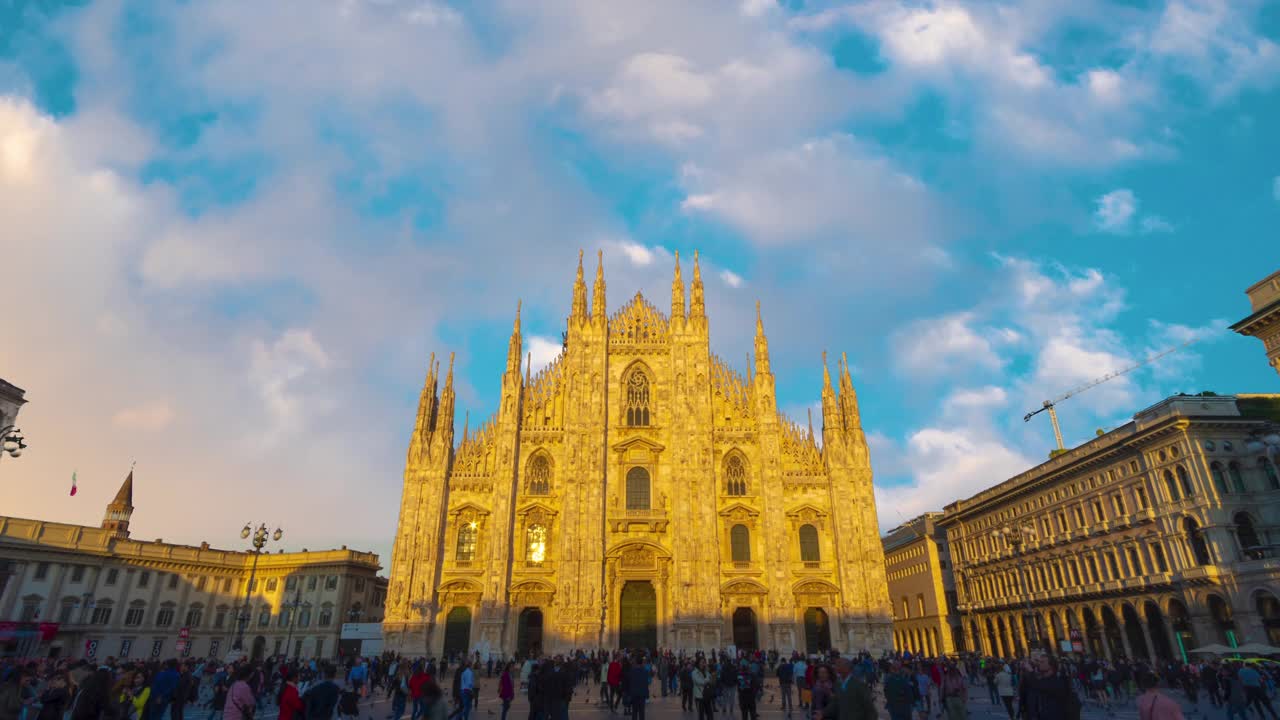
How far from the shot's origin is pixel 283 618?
57.3m

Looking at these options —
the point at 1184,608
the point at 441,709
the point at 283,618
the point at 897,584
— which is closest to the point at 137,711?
the point at 441,709

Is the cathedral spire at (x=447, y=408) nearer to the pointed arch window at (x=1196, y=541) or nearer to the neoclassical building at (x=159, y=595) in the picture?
the neoclassical building at (x=159, y=595)

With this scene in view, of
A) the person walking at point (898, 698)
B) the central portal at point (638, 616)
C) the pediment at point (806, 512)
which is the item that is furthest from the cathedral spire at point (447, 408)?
the person walking at point (898, 698)

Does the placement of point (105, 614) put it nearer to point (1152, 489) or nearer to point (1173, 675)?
point (1173, 675)

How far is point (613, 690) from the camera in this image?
1969cm

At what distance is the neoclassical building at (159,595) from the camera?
150ft

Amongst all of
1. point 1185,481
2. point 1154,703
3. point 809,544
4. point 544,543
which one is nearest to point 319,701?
point 1154,703

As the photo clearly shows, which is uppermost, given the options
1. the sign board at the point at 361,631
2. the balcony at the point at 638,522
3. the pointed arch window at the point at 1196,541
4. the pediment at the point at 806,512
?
the pediment at the point at 806,512

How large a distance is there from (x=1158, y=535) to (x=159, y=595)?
67.7m

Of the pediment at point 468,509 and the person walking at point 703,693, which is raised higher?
the pediment at point 468,509

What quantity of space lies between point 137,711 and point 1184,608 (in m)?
43.8

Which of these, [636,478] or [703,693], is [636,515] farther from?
[703,693]

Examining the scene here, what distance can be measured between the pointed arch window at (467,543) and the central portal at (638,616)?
30.0ft

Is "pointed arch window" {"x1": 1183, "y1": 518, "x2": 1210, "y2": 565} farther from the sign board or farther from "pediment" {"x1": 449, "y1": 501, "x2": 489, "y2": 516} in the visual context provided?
the sign board
